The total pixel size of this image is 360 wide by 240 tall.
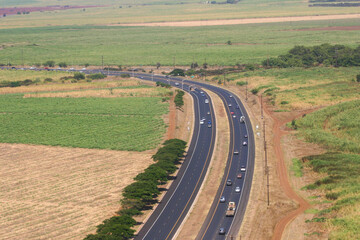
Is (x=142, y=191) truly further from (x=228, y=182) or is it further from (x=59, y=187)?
(x=59, y=187)

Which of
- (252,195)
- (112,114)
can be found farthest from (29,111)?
(252,195)

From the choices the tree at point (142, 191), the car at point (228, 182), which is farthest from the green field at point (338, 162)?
the tree at point (142, 191)

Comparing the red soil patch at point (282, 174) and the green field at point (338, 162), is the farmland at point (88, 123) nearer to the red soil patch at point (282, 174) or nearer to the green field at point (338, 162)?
the red soil patch at point (282, 174)

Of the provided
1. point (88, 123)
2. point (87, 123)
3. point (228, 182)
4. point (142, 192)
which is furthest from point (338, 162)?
point (87, 123)

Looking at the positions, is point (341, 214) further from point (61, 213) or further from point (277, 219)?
point (61, 213)

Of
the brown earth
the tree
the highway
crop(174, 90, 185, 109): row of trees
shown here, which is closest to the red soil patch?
the highway
